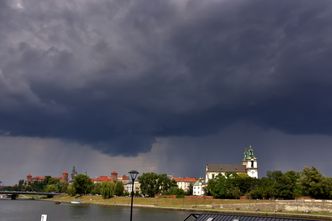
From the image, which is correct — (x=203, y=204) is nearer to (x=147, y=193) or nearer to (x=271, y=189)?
(x=271, y=189)

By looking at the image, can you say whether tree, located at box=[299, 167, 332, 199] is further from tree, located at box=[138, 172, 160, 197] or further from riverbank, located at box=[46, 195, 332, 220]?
tree, located at box=[138, 172, 160, 197]

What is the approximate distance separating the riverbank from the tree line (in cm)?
613

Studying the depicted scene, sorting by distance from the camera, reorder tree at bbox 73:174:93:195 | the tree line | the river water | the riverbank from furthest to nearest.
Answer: tree at bbox 73:174:93:195
the tree line
the riverbank
the river water

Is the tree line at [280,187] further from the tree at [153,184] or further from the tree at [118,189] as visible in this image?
the tree at [118,189]

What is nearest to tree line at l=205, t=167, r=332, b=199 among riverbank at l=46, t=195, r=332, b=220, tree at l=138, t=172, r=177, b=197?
riverbank at l=46, t=195, r=332, b=220

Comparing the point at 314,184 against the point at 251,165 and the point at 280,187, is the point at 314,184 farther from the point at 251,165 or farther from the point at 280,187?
the point at 251,165

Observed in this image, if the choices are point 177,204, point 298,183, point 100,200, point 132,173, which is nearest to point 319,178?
point 298,183

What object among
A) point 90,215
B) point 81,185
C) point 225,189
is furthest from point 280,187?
point 81,185

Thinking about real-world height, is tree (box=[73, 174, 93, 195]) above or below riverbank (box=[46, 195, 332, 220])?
above

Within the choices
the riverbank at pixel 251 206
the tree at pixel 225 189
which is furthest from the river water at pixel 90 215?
the tree at pixel 225 189

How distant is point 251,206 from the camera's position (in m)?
101

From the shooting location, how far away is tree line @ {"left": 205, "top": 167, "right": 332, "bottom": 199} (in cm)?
10119

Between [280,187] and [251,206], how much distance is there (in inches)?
484

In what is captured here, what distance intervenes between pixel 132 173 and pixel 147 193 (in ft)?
403
